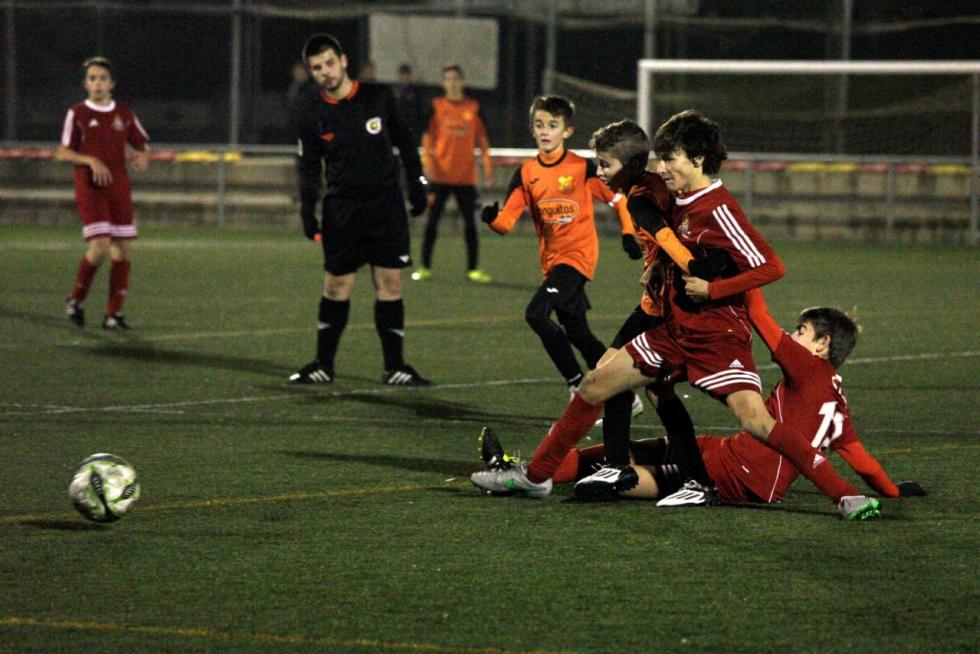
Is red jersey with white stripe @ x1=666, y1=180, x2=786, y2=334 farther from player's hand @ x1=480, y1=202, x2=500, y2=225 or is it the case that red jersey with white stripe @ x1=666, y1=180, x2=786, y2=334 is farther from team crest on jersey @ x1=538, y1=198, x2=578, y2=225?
team crest on jersey @ x1=538, y1=198, x2=578, y2=225

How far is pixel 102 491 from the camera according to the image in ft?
20.5

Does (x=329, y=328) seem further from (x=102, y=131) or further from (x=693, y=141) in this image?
(x=693, y=141)

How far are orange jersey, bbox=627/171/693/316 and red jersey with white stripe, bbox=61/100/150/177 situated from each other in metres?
7.48

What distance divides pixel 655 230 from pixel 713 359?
20.8 inches

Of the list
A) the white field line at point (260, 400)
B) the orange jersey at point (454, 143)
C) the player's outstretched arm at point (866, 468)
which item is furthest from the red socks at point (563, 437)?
the orange jersey at point (454, 143)

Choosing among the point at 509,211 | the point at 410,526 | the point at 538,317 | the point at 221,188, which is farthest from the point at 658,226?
the point at 221,188

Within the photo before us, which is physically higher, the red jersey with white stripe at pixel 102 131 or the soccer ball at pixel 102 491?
Result: the red jersey with white stripe at pixel 102 131

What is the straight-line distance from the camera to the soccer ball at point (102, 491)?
625cm

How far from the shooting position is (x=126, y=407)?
938cm

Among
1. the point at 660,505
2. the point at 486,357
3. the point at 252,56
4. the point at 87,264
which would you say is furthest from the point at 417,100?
the point at 660,505

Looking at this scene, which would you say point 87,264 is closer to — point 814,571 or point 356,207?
point 356,207

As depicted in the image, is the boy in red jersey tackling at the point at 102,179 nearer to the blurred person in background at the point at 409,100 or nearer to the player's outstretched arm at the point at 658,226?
the player's outstretched arm at the point at 658,226

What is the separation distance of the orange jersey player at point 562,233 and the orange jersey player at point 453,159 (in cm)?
862

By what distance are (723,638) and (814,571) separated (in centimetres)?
90
